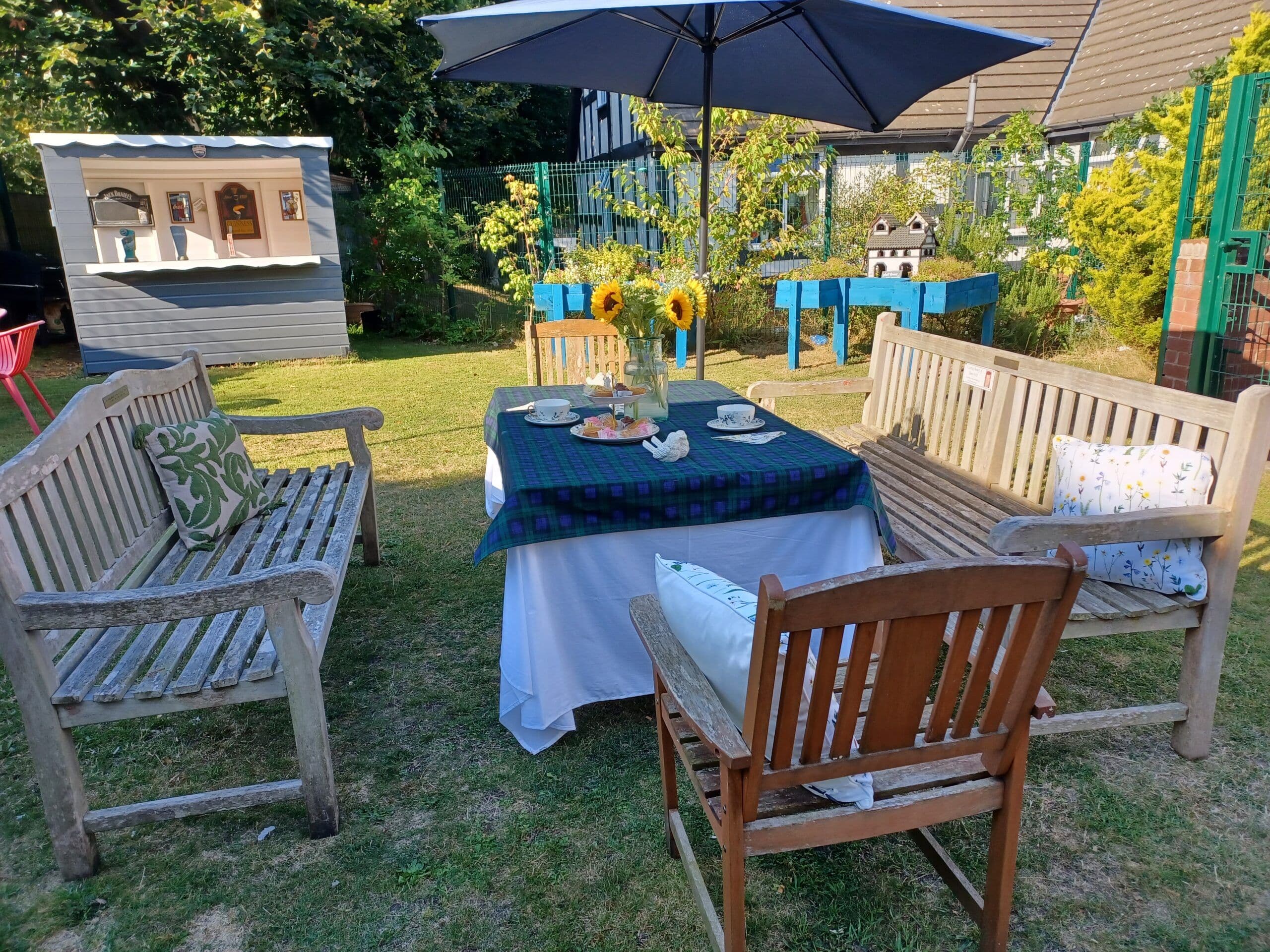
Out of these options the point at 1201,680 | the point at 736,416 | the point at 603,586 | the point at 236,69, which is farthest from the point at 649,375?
the point at 236,69

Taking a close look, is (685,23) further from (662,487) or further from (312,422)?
(662,487)

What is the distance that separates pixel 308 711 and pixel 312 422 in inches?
73.9

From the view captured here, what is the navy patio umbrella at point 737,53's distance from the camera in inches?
147

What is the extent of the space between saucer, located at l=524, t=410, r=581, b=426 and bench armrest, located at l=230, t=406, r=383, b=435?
809mm

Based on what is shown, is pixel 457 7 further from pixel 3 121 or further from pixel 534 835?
pixel 534 835

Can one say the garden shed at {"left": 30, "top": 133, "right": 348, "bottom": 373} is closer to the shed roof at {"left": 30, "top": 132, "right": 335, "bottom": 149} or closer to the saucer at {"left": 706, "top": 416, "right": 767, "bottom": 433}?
the shed roof at {"left": 30, "top": 132, "right": 335, "bottom": 149}

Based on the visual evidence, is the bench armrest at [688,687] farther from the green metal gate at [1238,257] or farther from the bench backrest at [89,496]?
the green metal gate at [1238,257]

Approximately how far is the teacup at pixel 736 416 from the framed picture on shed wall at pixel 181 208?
31.3 feet

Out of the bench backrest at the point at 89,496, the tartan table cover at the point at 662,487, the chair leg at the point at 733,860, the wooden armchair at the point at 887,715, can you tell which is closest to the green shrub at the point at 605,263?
the bench backrest at the point at 89,496

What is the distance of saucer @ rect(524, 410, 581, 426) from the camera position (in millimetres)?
3357

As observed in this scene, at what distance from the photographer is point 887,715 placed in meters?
1.61

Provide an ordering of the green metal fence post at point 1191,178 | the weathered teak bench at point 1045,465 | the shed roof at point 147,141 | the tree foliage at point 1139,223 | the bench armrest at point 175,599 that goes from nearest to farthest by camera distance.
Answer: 1. the bench armrest at point 175,599
2. the weathered teak bench at point 1045,465
3. the green metal fence post at point 1191,178
4. the tree foliage at point 1139,223
5. the shed roof at point 147,141

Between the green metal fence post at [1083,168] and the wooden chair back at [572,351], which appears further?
the green metal fence post at [1083,168]

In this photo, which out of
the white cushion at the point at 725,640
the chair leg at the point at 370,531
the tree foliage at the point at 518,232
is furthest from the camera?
the tree foliage at the point at 518,232
